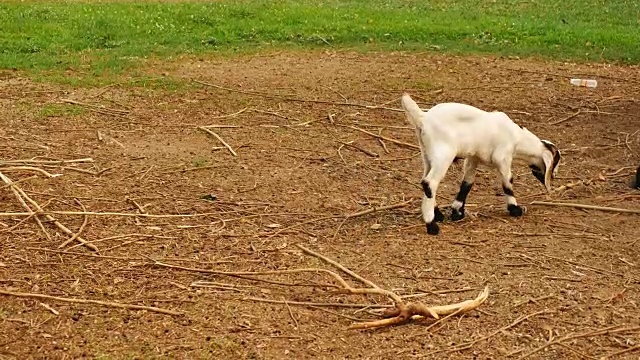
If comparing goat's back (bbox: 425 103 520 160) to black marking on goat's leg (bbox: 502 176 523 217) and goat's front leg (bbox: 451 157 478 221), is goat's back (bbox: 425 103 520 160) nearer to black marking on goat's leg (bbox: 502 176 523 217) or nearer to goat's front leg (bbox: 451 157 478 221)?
goat's front leg (bbox: 451 157 478 221)

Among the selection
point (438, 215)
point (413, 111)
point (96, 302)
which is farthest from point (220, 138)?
point (96, 302)

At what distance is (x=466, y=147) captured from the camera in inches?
260

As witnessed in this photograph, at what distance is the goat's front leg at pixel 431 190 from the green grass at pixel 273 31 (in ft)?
18.6

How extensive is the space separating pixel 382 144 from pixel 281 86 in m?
2.23

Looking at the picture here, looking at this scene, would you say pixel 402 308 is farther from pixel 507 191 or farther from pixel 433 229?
pixel 507 191

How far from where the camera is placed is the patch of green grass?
9.52m

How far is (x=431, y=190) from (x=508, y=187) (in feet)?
2.31

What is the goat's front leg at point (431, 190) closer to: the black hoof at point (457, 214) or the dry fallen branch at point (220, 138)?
the black hoof at point (457, 214)

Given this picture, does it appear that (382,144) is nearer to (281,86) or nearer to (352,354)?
(281,86)

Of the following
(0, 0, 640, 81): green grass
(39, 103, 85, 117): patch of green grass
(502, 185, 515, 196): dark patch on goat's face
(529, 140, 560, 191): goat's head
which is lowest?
(0, 0, 640, 81): green grass

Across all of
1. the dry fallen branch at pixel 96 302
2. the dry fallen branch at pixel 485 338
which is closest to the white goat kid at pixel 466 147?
the dry fallen branch at pixel 485 338

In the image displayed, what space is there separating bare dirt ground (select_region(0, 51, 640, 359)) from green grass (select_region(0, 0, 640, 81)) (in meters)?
1.64

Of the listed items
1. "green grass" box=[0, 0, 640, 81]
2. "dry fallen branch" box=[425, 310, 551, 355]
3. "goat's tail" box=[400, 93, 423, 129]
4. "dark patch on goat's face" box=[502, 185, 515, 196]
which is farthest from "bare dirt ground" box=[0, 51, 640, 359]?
"green grass" box=[0, 0, 640, 81]

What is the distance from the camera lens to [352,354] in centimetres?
505
